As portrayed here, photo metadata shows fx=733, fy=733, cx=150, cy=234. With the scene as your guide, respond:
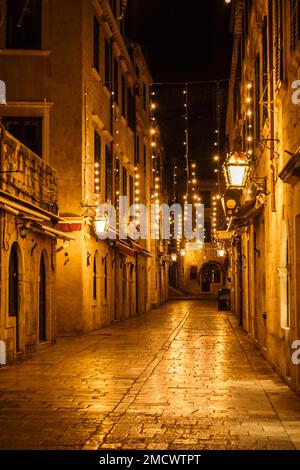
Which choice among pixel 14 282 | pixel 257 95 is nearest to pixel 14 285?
pixel 14 282

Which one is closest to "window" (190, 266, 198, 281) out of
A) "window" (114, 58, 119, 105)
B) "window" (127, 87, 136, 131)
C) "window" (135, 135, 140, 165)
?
"window" (135, 135, 140, 165)

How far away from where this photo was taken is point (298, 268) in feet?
37.6

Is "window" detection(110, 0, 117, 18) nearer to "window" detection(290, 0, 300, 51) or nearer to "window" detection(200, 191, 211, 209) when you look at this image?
"window" detection(290, 0, 300, 51)

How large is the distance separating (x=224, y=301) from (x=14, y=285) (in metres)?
25.7

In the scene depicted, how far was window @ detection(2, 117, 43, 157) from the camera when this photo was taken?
76.3ft

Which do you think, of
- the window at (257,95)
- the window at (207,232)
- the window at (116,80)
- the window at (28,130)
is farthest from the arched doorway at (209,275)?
the window at (257,95)

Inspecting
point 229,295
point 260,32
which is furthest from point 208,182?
point 260,32

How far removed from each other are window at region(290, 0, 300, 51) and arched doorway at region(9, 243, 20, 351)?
27.9 feet

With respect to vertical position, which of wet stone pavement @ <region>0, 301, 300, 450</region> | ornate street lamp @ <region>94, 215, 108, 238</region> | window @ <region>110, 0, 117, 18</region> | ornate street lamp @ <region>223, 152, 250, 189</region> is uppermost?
window @ <region>110, 0, 117, 18</region>

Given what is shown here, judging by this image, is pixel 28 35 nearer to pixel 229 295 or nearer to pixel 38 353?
pixel 38 353

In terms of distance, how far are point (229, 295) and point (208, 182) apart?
28.6 metres

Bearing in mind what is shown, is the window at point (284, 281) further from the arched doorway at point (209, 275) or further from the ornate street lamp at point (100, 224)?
the arched doorway at point (209, 275)

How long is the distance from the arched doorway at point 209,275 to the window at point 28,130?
146 feet

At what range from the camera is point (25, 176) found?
17.9 m
